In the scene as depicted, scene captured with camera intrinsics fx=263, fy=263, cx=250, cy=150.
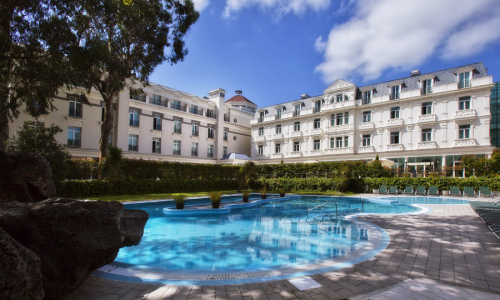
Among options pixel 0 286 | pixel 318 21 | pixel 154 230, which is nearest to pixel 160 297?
pixel 0 286

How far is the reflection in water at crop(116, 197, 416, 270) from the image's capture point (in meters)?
5.81

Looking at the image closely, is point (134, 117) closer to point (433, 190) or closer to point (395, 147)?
point (395, 147)

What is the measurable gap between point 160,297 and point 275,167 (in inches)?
1017

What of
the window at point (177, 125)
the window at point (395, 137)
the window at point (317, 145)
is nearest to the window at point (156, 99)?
the window at point (177, 125)

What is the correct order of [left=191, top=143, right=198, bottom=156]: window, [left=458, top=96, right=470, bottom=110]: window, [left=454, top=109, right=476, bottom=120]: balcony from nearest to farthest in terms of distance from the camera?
[left=454, top=109, right=476, bottom=120]: balcony → [left=458, top=96, right=470, bottom=110]: window → [left=191, top=143, right=198, bottom=156]: window

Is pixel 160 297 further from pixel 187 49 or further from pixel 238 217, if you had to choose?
pixel 187 49

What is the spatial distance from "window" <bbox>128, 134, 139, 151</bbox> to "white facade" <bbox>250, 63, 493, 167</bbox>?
18500mm

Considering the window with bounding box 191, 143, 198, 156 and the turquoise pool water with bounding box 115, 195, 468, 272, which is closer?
the turquoise pool water with bounding box 115, 195, 468, 272

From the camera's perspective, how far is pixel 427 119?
28312mm

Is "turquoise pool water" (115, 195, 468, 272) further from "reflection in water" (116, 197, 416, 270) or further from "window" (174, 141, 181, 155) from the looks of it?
"window" (174, 141, 181, 155)

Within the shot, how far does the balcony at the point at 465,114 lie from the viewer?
25875mm

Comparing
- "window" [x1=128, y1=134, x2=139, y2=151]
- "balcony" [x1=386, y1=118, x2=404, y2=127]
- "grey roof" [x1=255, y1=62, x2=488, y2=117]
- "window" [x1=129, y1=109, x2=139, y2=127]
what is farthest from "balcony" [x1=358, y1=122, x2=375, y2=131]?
"window" [x1=128, y1=134, x2=139, y2=151]

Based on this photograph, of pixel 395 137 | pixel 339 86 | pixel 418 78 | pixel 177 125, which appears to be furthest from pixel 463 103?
pixel 177 125

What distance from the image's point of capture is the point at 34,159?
248 inches
